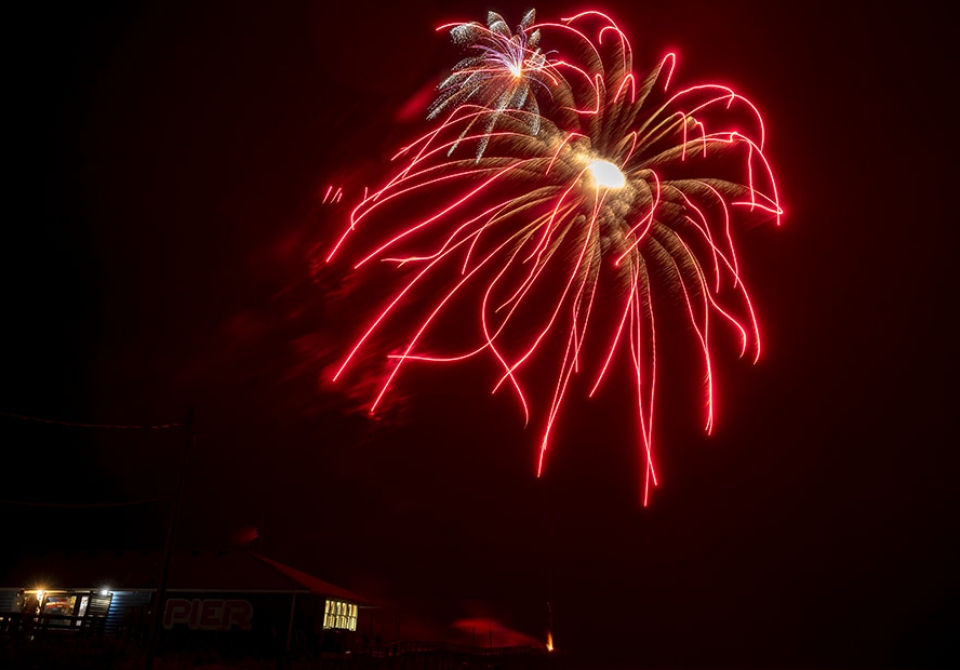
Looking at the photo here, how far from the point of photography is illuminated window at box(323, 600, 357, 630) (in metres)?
29.2

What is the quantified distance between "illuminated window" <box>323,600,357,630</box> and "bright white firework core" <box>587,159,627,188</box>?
1874 centimetres

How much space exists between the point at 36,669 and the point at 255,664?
5.99m

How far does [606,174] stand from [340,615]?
68.2ft

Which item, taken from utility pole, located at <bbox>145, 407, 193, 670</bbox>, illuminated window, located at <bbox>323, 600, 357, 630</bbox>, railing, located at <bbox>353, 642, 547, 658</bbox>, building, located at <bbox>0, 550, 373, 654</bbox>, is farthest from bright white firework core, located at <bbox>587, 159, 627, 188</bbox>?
illuminated window, located at <bbox>323, 600, 357, 630</bbox>

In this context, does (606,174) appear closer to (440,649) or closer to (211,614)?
(440,649)

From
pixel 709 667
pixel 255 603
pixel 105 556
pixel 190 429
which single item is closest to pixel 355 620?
pixel 255 603

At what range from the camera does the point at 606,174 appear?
19641mm

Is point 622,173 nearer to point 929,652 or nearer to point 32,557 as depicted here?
point 32,557

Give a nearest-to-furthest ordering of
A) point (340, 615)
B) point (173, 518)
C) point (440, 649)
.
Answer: point (173, 518) < point (440, 649) < point (340, 615)

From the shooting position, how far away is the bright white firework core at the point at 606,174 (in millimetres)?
19375

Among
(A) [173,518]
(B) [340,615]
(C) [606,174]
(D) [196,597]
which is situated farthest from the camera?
(B) [340,615]

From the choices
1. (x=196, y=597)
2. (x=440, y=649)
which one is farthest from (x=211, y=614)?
(x=440, y=649)

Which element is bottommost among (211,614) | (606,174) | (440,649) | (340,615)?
(440,649)

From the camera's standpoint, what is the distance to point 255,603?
86.7 feet
